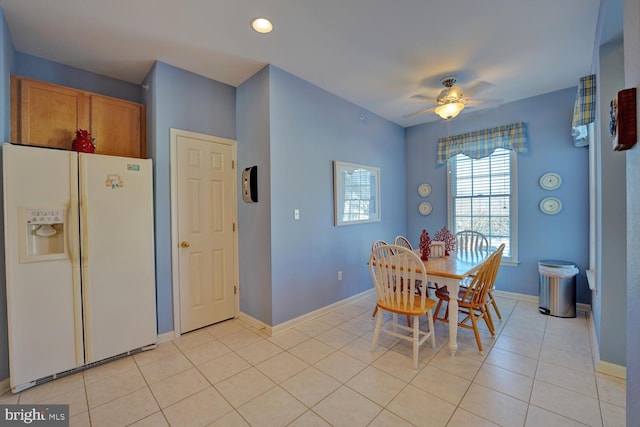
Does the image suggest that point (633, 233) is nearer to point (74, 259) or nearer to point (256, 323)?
point (256, 323)

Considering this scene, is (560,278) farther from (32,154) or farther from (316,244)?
(32,154)

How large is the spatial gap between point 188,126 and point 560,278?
14.7 feet

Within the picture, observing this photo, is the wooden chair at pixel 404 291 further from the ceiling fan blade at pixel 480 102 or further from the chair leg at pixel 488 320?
the ceiling fan blade at pixel 480 102

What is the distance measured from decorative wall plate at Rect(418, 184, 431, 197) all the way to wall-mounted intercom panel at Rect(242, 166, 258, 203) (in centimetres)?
302

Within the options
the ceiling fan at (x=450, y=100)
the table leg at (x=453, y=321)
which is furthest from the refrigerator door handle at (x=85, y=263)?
the ceiling fan at (x=450, y=100)

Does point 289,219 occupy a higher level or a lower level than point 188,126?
lower

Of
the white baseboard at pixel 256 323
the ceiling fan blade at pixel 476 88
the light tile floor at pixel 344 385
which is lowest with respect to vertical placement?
the light tile floor at pixel 344 385

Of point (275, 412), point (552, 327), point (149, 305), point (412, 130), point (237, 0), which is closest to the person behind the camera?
point (275, 412)

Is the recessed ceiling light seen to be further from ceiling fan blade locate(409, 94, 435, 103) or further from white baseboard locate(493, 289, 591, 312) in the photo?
white baseboard locate(493, 289, 591, 312)

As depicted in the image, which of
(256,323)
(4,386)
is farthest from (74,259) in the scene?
(256,323)

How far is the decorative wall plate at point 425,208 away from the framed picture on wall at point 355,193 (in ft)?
3.25

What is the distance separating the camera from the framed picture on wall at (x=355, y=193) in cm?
343

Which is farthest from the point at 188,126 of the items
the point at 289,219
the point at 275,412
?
the point at 275,412

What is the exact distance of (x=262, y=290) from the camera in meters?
2.88
